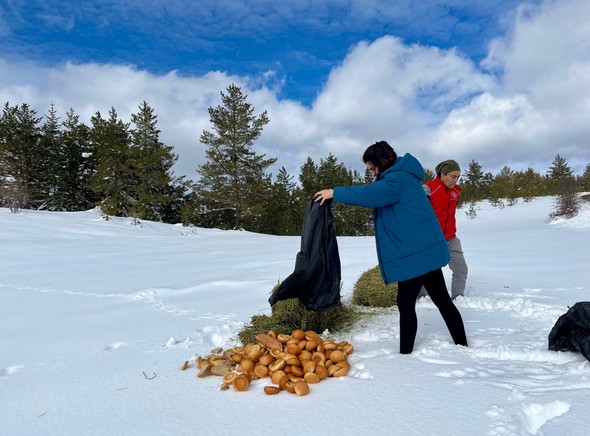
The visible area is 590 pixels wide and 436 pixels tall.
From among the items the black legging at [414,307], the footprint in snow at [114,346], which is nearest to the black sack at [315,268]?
the black legging at [414,307]

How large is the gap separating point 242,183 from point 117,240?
1372cm

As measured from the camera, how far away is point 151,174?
74.5 feet

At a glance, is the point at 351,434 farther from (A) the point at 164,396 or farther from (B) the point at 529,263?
(B) the point at 529,263

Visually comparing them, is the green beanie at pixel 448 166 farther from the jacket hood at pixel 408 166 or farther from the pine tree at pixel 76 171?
the pine tree at pixel 76 171

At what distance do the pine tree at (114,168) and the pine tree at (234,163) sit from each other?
4796mm

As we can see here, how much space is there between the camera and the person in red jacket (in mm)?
4176

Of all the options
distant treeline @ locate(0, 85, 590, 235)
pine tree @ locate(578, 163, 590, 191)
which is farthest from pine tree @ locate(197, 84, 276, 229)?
pine tree @ locate(578, 163, 590, 191)

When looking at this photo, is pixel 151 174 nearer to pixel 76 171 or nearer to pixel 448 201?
pixel 76 171

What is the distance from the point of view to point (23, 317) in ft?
13.2

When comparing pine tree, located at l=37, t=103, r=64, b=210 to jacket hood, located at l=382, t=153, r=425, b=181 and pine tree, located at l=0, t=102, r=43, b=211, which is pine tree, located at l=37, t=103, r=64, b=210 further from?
jacket hood, located at l=382, t=153, r=425, b=181

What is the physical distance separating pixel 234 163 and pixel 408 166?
23521 millimetres

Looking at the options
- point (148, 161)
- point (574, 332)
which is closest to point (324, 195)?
point (574, 332)

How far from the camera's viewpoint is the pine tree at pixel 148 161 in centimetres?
2214

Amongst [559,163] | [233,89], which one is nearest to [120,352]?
[233,89]
